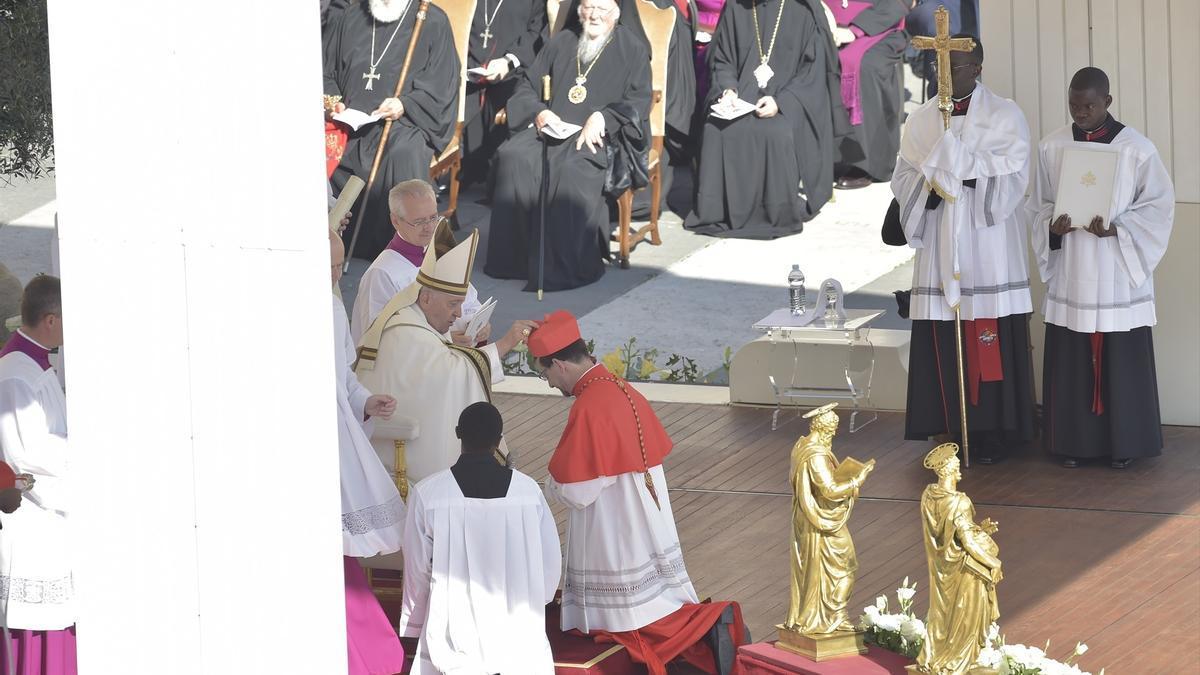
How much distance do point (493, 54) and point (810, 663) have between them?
9.73 m

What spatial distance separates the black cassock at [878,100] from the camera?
48.1 ft

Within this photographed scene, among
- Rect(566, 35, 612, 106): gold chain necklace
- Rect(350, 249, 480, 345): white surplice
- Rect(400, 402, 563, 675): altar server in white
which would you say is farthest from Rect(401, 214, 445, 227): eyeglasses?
Rect(566, 35, 612, 106): gold chain necklace

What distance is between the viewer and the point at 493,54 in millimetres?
14891

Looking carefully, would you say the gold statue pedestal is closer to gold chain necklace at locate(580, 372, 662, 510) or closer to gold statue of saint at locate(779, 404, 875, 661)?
gold statue of saint at locate(779, 404, 875, 661)

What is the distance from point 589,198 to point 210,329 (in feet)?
31.5

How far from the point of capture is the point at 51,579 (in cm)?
591

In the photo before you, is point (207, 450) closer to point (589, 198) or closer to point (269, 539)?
point (269, 539)

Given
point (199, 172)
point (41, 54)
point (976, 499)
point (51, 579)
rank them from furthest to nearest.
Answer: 1. point (976, 499)
2. point (41, 54)
3. point (51, 579)
4. point (199, 172)

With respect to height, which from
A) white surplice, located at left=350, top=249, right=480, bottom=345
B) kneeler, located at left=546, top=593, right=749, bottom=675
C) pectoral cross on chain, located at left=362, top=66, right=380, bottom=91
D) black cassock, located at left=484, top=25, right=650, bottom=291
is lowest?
kneeler, located at left=546, top=593, right=749, bottom=675

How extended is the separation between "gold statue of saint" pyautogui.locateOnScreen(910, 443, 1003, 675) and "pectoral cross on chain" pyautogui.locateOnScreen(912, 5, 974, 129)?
3638 mm

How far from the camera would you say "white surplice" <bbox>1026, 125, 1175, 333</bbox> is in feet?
29.0

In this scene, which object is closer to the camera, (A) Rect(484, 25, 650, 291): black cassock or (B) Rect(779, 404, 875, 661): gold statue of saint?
(B) Rect(779, 404, 875, 661): gold statue of saint

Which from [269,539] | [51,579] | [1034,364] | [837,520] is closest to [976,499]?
[1034,364]

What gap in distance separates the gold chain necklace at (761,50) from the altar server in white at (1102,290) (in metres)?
5.18
